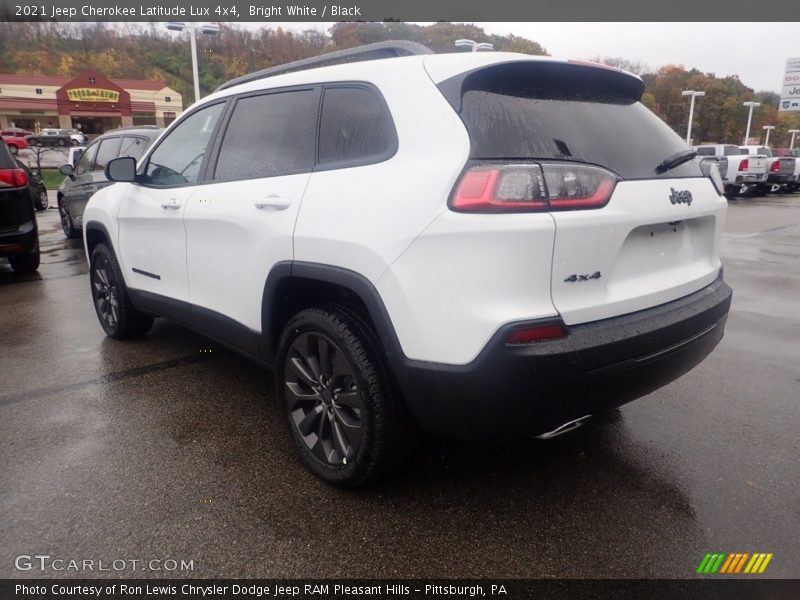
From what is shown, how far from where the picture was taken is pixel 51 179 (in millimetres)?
23625

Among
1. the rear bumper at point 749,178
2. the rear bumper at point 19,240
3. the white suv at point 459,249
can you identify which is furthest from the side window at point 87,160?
the rear bumper at point 749,178

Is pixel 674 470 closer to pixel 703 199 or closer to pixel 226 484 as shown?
pixel 703 199

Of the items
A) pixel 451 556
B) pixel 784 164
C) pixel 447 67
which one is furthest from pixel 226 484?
pixel 784 164

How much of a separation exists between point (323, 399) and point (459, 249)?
1.03 metres

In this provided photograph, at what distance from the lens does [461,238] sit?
1.94 meters

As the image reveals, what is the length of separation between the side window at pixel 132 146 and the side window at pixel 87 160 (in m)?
0.63

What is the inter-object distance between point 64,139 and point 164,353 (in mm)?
54875

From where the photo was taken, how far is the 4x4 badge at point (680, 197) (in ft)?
7.63

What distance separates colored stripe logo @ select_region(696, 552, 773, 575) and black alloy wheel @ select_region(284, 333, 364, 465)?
137cm

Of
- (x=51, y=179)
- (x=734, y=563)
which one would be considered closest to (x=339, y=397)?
(x=734, y=563)

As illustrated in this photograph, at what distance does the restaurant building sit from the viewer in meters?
64.8

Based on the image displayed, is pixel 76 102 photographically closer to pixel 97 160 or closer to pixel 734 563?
pixel 97 160

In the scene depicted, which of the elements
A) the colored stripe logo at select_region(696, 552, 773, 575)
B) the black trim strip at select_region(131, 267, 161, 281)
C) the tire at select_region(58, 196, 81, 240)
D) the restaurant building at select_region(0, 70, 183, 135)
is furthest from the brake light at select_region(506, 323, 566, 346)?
the restaurant building at select_region(0, 70, 183, 135)
